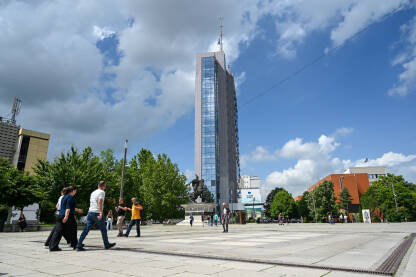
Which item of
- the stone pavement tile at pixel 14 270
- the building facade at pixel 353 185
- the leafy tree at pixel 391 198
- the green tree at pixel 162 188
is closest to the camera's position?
the stone pavement tile at pixel 14 270

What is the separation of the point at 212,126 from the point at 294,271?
87.6 meters

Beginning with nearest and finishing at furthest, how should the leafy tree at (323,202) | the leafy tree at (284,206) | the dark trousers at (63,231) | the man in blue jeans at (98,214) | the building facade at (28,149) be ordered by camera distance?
the dark trousers at (63,231) → the man in blue jeans at (98,214) → the leafy tree at (323,202) → the leafy tree at (284,206) → the building facade at (28,149)

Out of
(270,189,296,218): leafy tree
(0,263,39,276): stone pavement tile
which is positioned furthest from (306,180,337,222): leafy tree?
(0,263,39,276): stone pavement tile

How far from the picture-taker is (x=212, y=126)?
91.1m

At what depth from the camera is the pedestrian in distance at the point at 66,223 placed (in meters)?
6.42

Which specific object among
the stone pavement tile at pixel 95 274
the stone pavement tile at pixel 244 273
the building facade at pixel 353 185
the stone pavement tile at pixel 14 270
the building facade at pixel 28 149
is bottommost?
the stone pavement tile at pixel 14 270

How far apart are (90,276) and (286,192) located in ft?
274

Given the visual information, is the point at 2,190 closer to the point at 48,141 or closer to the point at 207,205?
the point at 207,205

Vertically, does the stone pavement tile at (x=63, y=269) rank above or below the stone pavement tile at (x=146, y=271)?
below

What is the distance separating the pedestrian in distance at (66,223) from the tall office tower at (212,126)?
8087 centimetres

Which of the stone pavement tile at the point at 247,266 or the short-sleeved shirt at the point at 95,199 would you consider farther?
the short-sleeved shirt at the point at 95,199

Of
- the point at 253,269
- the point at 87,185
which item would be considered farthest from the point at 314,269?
the point at 87,185

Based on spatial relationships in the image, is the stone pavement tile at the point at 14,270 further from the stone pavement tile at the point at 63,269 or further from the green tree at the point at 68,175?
the green tree at the point at 68,175

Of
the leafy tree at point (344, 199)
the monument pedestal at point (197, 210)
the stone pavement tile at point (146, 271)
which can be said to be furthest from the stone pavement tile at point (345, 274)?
the leafy tree at point (344, 199)
